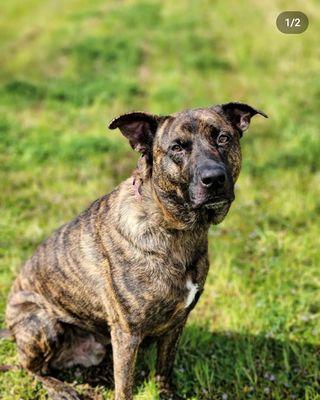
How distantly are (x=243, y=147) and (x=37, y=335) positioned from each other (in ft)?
12.9

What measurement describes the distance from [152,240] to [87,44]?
6961 millimetres

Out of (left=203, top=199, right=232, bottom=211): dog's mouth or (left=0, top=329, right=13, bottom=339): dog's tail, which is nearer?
(left=203, top=199, right=232, bottom=211): dog's mouth

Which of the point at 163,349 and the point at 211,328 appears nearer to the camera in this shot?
the point at 163,349

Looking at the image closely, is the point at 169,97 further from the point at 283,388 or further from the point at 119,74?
the point at 283,388

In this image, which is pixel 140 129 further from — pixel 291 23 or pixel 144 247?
pixel 291 23

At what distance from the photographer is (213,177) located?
2.58 m

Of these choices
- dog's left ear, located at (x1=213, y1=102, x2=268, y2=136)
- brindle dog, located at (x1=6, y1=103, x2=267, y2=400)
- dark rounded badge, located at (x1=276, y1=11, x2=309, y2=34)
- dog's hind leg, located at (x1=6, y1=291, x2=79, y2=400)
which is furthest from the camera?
dark rounded badge, located at (x1=276, y1=11, x2=309, y2=34)

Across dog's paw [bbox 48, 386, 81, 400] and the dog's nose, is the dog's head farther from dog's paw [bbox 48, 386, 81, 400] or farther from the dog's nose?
dog's paw [bbox 48, 386, 81, 400]

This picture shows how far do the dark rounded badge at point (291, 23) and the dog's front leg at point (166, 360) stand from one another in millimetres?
6779

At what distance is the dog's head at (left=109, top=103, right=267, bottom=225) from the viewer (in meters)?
2.66

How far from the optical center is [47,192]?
18.1ft

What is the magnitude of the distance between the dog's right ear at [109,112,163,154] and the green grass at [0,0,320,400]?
1542 mm

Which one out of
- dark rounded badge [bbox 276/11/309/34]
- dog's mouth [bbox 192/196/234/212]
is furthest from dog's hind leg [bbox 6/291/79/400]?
dark rounded badge [bbox 276/11/309/34]

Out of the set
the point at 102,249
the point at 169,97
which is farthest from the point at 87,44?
the point at 102,249
